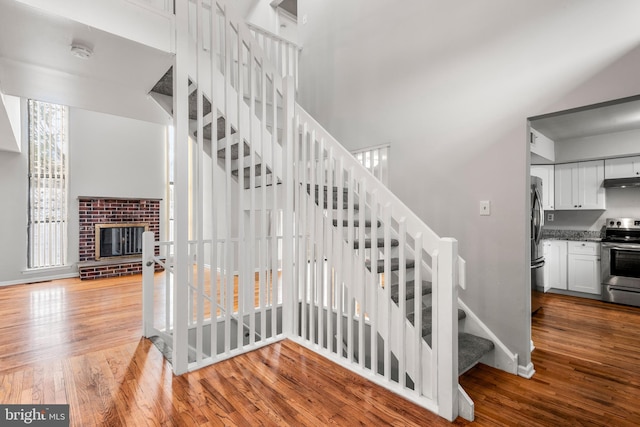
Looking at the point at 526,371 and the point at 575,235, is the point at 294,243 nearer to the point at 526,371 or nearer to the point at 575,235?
the point at 526,371

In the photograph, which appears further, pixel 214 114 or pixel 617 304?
pixel 617 304

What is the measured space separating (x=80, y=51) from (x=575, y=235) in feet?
22.2

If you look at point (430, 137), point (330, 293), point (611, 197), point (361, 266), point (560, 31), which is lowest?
point (330, 293)

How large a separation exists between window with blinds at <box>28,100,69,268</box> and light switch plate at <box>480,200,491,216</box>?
6.71m

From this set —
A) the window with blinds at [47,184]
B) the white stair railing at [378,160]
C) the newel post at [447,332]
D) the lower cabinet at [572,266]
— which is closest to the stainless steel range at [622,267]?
the lower cabinet at [572,266]

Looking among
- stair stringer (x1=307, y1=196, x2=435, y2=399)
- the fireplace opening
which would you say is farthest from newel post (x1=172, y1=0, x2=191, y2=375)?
the fireplace opening

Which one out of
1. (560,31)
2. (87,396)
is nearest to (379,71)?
(560,31)

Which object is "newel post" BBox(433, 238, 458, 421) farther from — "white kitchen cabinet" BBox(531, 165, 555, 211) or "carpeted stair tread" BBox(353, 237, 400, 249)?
"white kitchen cabinet" BBox(531, 165, 555, 211)

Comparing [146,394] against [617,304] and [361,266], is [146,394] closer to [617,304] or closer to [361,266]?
[361,266]

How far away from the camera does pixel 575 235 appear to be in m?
5.12

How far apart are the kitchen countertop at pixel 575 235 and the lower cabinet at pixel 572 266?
0.40ft

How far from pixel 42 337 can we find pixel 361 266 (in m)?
3.16

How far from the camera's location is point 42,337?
9.77 ft

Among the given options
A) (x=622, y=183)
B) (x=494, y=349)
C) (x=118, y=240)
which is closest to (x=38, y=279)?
(x=118, y=240)
